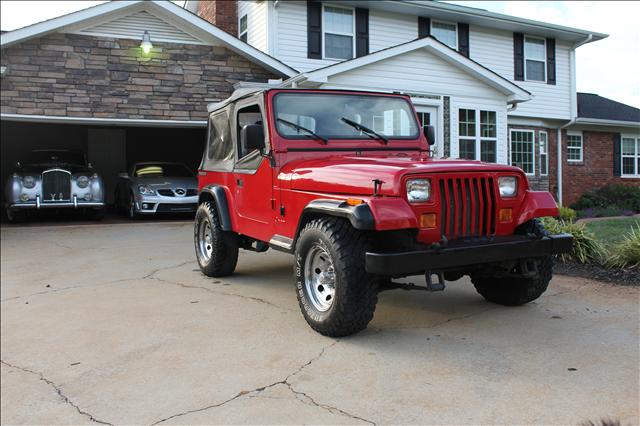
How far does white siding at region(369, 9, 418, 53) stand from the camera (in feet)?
52.5

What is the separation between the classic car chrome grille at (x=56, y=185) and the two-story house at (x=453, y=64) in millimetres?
5283

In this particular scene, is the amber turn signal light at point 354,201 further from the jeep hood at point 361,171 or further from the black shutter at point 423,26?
the black shutter at point 423,26

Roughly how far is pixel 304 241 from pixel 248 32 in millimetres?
13299

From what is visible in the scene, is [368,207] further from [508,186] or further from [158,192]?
[158,192]

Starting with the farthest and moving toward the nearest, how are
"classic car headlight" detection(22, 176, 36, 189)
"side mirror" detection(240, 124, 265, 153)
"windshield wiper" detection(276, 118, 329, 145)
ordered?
"classic car headlight" detection(22, 176, 36, 189) → "windshield wiper" detection(276, 118, 329, 145) → "side mirror" detection(240, 124, 265, 153)

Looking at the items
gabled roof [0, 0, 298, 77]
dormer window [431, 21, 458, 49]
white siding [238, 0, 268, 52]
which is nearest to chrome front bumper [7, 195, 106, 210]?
gabled roof [0, 0, 298, 77]

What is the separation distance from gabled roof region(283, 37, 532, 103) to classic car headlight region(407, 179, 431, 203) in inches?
340

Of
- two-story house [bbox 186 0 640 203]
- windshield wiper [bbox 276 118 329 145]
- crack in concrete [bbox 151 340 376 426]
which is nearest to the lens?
crack in concrete [bbox 151 340 376 426]

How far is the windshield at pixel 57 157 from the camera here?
13.3 meters

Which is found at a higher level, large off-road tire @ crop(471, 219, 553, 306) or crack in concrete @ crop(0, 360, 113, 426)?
large off-road tire @ crop(471, 219, 553, 306)

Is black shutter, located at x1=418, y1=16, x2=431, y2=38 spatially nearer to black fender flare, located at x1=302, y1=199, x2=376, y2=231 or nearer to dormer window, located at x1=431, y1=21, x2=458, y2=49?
dormer window, located at x1=431, y1=21, x2=458, y2=49

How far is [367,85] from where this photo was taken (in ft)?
44.2

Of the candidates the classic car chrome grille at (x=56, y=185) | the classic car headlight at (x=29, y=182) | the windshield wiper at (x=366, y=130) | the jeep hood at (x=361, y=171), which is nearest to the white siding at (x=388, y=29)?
the classic car chrome grille at (x=56, y=185)

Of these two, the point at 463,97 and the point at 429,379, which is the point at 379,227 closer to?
the point at 429,379
